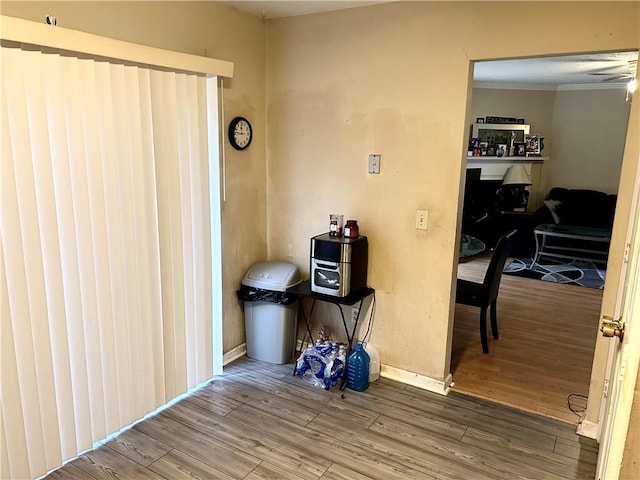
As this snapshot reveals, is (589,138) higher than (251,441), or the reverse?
(589,138)

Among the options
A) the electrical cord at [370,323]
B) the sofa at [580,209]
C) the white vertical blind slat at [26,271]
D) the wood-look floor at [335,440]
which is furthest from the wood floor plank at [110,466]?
the sofa at [580,209]

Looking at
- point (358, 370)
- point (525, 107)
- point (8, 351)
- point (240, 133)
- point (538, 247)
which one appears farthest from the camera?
point (525, 107)

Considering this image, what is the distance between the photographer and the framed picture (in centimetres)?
688

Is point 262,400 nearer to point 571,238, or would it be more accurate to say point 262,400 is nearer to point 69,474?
point 69,474

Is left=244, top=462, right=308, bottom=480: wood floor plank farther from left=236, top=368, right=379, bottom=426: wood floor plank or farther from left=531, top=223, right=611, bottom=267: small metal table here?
left=531, top=223, right=611, bottom=267: small metal table

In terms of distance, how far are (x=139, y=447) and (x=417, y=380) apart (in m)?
1.70

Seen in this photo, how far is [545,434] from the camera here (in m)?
2.56

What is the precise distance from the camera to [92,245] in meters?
2.21

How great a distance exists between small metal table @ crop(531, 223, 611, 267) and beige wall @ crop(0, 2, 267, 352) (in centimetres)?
435

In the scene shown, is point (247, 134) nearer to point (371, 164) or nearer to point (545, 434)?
point (371, 164)

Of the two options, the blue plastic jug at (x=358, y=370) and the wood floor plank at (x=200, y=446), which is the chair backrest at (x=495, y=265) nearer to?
the blue plastic jug at (x=358, y=370)

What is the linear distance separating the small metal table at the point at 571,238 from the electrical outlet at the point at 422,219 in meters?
3.94

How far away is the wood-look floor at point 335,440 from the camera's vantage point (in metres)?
2.24

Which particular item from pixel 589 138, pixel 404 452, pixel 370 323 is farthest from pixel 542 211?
pixel 404 452
